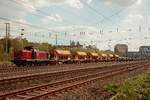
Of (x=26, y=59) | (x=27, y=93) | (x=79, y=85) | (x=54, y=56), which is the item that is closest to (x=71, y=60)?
(x=54, y=56)

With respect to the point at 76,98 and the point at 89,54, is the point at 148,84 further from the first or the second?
the point at 89,54

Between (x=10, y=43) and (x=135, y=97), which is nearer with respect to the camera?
(x=135, y=97)

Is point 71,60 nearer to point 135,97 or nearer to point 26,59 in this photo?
point 26,59

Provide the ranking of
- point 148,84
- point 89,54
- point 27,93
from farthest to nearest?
1. point 89,54
2. point 148,84
3. point 27,93

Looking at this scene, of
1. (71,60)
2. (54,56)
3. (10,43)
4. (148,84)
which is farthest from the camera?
(10,43)

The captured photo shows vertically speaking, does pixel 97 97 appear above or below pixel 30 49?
below

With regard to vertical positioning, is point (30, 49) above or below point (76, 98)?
above

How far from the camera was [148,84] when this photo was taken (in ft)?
65.3

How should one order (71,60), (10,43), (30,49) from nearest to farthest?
(30,49), (71,60), (10,43)

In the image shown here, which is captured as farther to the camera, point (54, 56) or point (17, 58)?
point (54, 56)

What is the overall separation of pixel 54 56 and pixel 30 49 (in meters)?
12.5

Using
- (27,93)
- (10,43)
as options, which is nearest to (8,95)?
(27,93)

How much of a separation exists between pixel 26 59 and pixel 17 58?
1.38 meters

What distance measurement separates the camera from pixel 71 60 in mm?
68625
